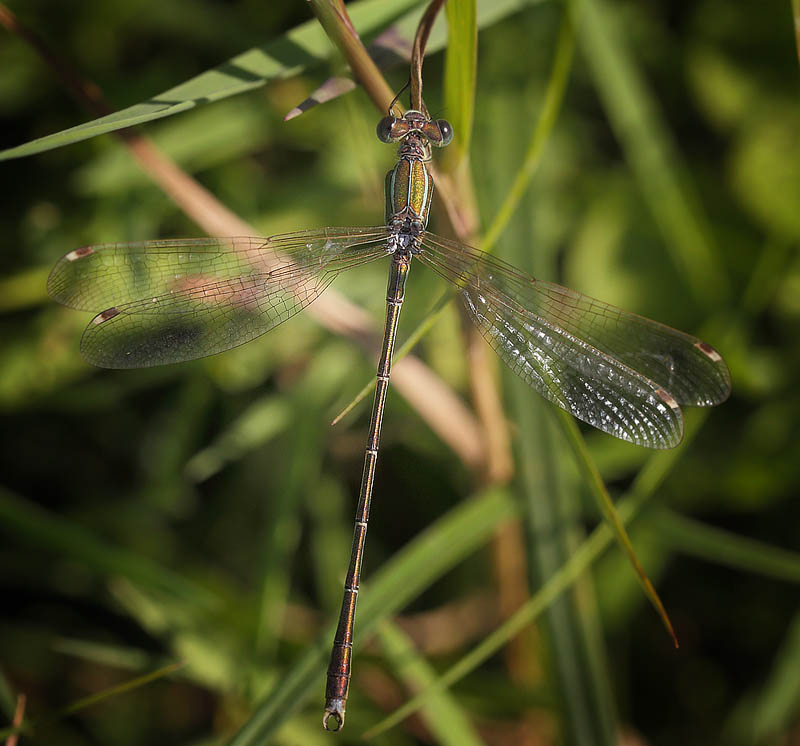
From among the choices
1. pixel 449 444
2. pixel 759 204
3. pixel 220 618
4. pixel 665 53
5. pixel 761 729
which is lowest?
pixel 761 729

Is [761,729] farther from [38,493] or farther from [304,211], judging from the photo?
[38,493]

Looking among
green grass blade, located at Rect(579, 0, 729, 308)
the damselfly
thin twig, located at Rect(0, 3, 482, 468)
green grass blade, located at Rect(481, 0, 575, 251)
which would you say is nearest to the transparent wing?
the damselfly

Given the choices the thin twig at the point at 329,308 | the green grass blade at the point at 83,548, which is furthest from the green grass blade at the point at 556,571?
the green grass blade at the point at 83,548

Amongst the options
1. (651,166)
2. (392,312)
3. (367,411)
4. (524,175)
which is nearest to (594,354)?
(524,175)

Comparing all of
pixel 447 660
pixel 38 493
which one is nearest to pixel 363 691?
pixel 447 660

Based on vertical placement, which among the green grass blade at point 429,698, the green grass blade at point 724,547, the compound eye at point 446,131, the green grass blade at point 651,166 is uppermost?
the green grass blade at point 651,166

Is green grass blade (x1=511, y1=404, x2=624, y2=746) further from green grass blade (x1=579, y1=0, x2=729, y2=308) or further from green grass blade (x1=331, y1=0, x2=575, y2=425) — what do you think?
green grass blade (x1=579, y1=0, x2=729, y2=308)

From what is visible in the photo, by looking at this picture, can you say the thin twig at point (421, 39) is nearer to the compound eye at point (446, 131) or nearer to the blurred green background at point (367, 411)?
the compound eye at point (446, 131)
